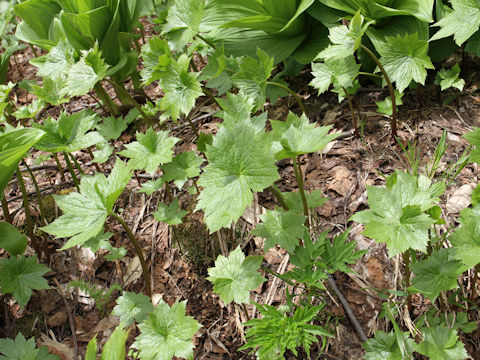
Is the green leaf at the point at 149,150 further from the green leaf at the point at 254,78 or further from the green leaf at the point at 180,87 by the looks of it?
the green leaf at the point at 254,78

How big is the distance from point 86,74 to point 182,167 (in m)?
0.64

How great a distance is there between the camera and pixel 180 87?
1848 mm

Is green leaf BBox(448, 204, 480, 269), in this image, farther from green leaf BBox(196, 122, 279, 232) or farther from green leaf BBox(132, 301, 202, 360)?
green leaf BBox(132, 301, 202, 360)

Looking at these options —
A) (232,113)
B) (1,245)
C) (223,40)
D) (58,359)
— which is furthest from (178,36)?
(58,359)

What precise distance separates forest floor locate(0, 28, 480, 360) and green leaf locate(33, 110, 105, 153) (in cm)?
53

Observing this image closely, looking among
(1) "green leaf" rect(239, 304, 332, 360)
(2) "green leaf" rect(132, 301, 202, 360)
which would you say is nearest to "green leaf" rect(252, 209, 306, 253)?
(1) "green leaf" rect(239, 304, 332, 360)

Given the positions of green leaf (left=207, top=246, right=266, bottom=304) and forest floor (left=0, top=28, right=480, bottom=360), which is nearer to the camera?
green leaf (left=207, top=246, right=266, bottom=304)

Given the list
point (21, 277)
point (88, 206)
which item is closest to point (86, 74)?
point (88, 206)

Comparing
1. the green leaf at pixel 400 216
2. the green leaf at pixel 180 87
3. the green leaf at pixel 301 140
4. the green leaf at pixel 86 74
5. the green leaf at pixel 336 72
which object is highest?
the green leaf at pixel 86 74

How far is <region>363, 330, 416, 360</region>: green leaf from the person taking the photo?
4.54ft

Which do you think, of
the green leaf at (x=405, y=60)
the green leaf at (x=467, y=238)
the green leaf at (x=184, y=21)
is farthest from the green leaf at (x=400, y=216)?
the green leaf at (x=184, y=21)

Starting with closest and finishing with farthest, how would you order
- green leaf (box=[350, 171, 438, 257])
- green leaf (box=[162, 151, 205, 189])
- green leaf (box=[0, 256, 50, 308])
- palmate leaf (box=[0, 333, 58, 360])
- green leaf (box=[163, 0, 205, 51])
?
1. green leaf (box=[350, 171, 438, 257])
2. palmate leaf (box=[0, 333, 58, 360])
3. green leaf (box=[0, 256, 50, 308])
4. green leaf (box=[162, 151, 205, 189])
5. green leaf (box=[163, 0, 205, 51])

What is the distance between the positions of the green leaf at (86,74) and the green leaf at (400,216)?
4.26 feet

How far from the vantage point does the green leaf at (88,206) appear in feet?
4.74
